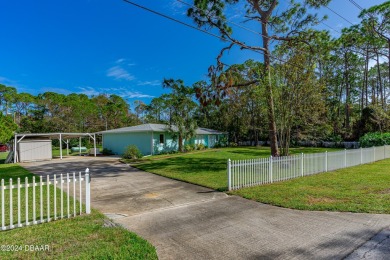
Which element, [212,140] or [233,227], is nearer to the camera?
[233,227]

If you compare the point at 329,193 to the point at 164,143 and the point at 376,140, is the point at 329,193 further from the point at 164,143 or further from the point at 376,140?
the point at 164,143

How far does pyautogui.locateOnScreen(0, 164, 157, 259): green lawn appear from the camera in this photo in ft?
11.3

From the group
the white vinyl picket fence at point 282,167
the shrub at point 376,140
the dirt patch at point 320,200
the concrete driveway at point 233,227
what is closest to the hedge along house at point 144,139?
the white vinyl picket fence at point 282,167

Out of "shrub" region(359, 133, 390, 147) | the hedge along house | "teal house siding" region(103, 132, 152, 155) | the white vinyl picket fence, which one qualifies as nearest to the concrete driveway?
the white vinyl picket fence

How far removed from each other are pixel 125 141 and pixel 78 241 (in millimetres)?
21012

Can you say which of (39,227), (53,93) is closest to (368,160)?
(39,227)

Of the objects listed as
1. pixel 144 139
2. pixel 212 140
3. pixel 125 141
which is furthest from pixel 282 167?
pixel 212 140

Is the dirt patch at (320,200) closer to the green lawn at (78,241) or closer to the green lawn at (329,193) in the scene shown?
the green lawn at (329,193)

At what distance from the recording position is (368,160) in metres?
14.3

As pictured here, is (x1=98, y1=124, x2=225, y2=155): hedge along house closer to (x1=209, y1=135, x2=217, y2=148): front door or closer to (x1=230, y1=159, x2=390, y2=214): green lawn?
(x1=209, y1=135, x2=217, y2=148): front door

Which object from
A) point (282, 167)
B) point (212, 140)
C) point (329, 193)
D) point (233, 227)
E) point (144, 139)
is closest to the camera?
point (233, 227)

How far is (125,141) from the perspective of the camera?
953 inches

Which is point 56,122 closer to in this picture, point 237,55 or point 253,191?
point 237,55

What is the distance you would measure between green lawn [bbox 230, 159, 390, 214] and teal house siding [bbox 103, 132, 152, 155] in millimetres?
16051
